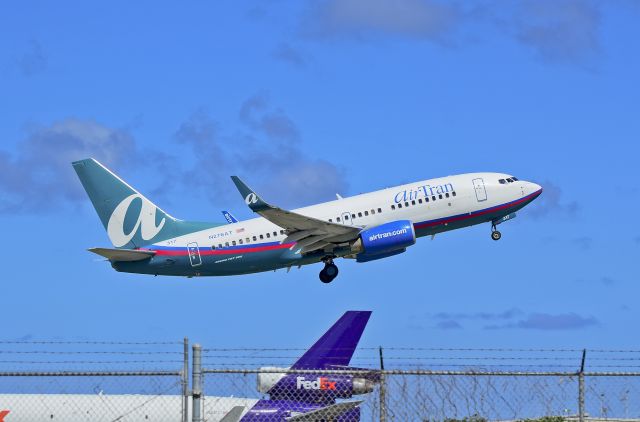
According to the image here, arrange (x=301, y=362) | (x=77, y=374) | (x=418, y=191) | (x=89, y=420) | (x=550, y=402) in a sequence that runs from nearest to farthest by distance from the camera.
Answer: (x=77, y=374) → (x=550, y=402) → (x=301, y=362) → (x=89, y=420) → (x=418, y=191)

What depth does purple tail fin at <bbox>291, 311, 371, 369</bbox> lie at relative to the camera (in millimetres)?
32719

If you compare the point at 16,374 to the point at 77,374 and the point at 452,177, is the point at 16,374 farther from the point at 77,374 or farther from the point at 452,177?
the point at 452,177

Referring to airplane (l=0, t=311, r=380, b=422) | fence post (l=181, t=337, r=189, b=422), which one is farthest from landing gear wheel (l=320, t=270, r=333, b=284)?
fence post (l=181, t=337, r=189, b=422)

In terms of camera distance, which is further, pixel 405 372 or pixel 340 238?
pixel 340 238

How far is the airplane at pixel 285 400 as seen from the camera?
25938 mm

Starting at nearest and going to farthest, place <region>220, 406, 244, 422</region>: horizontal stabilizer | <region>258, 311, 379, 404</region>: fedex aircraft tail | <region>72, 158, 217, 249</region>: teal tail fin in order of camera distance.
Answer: <region>220, 406, 244, 422</region>: horizontal stabilizer, <region>258, 311, 379, 404</region>: fedex aircraft tail, <region>72, 158, 217, 249</region>: teal tail fin

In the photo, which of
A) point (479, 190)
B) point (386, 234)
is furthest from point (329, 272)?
point (479, 190)

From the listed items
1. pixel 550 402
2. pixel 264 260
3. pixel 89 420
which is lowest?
pixel 550 402

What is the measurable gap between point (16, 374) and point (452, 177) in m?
39.3

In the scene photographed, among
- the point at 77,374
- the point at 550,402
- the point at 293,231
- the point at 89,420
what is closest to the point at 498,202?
the point at 293,231

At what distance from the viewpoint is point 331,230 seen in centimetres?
5656

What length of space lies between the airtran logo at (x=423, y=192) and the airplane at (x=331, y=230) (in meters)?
0.05

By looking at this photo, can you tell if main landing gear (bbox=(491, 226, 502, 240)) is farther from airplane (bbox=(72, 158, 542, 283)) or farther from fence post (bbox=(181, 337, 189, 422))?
fence post (bbox=(181, 337, 189, 422))

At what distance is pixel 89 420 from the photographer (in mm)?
39156
